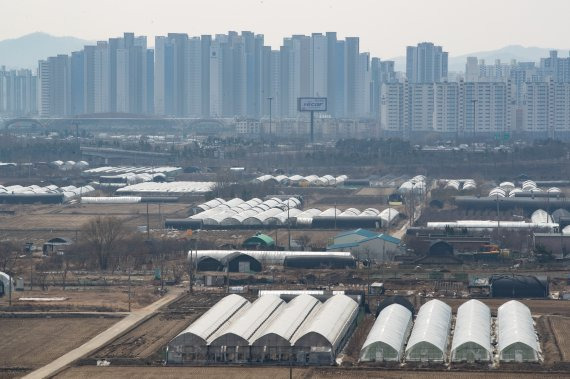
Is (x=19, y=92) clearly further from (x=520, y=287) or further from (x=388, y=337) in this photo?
(x=388, y=337)

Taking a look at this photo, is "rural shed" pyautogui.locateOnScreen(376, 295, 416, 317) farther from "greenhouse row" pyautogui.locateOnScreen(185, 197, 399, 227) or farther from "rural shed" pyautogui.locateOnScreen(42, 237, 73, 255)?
"greenhouse row" pyautogui.locateOnScreen(185, 197, 399, 227)

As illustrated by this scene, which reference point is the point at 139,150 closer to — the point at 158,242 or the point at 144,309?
the point at 158,242

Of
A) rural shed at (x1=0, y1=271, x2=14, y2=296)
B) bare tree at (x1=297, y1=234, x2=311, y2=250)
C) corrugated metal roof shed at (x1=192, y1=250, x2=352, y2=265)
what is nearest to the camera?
rural shed at (x1=0, y1=271, x2=14, y2=296)

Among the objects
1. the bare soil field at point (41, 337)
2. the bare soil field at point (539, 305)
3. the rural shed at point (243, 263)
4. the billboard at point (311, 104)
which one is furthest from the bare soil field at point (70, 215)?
the billboard at point (311, 104)

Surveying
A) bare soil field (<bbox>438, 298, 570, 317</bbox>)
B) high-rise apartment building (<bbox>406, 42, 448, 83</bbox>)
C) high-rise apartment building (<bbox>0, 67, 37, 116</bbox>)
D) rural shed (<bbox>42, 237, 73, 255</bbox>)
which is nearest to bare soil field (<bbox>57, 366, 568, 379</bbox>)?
bare soil field (<bbox>438, 298, 570, 317</bbox>)

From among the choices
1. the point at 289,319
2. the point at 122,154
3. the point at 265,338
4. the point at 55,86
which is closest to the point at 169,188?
the point at 122,154
